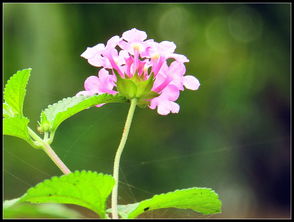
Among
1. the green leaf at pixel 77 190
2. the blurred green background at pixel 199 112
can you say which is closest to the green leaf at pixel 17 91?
the green leaf at pixel 77 190

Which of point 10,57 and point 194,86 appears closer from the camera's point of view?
point 194,86

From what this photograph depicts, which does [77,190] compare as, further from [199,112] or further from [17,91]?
Answer: [199,112]

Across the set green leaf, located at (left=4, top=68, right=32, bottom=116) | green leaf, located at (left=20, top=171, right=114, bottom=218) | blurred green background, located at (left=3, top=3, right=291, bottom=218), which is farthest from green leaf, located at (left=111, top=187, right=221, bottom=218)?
blurred green background, located at (left=3, top=3, right=291, bottom=218)

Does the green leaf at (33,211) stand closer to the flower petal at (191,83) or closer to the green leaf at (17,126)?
the green leaf at (17,126)

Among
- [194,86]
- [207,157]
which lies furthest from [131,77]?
[207,157]

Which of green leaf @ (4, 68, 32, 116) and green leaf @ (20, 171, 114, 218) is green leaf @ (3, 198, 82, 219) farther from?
green leaf @ (4, 68, 32, 116)

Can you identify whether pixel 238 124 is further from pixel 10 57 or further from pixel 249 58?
pixel 10 57

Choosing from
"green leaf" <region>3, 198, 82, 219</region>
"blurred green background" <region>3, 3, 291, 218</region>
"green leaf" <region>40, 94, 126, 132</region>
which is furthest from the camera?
"blurred green background" <region>3, 3, 291, 218</region>
